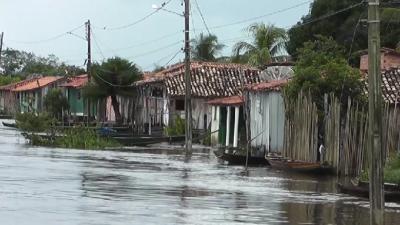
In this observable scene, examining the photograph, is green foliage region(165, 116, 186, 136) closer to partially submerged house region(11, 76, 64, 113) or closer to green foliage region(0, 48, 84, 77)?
partially submerged house region(11, 76, 64, 113)

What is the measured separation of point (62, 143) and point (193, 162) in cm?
1307

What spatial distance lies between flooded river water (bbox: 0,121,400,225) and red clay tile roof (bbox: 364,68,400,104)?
14.4 feet

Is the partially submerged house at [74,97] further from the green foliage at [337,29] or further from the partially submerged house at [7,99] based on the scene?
the green foliage at [337,29]

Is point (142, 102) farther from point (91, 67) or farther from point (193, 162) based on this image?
point (193, 162)

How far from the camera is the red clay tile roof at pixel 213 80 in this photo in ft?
164

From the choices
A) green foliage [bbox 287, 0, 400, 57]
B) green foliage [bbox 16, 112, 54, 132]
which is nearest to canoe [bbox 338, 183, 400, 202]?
green foliage [bbox 16, 112, 54, 132]

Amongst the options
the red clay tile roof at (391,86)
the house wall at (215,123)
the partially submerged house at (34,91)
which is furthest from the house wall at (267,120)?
the partially submerged house at (34,91)

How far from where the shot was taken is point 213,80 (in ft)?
169

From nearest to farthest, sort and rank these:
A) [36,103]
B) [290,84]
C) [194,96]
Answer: [290,84] → [194,96] → [36,103]

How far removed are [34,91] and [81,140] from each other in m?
43.5

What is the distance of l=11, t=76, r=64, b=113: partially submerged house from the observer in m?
81.3

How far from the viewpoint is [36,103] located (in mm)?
84562

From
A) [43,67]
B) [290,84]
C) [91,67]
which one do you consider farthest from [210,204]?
[43,67]

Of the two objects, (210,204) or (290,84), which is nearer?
→ (210,204)
